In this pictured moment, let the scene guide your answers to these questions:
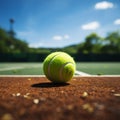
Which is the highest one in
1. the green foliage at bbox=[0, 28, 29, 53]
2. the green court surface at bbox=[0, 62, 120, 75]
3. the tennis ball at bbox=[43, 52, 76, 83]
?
the green foliage at bbox=[0, 28, 29, 53]

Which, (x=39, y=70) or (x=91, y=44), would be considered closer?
(x=39, y=70)

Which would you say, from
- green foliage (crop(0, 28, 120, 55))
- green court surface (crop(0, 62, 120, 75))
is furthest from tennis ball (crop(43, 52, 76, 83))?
green foliage (crop(0, 28, 120, 55))

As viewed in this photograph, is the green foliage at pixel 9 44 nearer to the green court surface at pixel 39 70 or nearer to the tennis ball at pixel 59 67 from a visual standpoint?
the green court surface at pixel 39 70

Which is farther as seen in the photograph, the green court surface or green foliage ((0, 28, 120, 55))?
green foliage ((0, 28, 120, 55))

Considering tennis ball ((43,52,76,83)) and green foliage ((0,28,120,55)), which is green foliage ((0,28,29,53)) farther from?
tennis ball ((43,52,76,83))

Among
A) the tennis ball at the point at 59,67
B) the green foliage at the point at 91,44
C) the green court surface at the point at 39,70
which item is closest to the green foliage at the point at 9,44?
the green foliage at the point at 91,44

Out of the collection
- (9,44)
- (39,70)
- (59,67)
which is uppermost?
(9,44)

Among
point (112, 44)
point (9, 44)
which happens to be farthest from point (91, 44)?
point (9, 44)

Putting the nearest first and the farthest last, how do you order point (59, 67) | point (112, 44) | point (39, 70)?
point (59, 67), point (39, 70), point (112, 44)

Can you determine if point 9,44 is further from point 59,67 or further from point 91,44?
point 59,67
